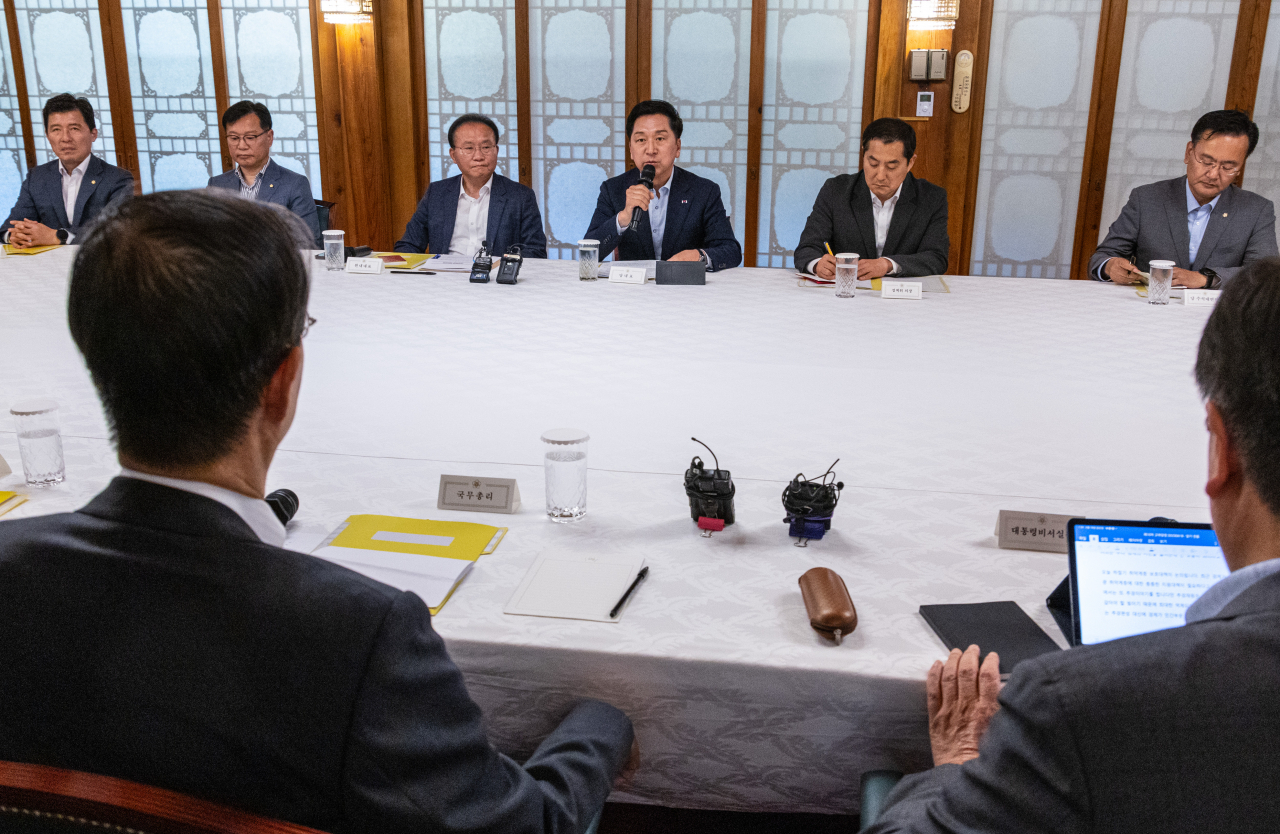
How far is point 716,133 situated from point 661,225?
1519 millimetres

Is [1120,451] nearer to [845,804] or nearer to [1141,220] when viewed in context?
[845,804]

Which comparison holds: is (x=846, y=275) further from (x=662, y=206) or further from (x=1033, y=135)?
(x=1033, y=135)

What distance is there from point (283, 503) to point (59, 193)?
157 inches

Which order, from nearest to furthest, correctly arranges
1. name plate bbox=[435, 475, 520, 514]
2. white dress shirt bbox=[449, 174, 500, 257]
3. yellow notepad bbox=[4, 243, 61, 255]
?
1. name plate bbox=[435, 475, 520, 514]
2. yellow notepad bbox=[4, 243, 61, 255]
3. white dress shirt bbox=[449, 174, 500, 257]

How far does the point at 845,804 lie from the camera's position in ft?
4.23

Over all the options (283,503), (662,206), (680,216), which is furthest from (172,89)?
(283,503)

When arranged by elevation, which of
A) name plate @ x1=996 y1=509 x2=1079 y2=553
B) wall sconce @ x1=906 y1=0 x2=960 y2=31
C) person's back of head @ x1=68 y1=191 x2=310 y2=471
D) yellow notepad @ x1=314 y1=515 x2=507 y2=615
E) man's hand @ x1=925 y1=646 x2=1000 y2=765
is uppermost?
wall sconce @ x1=906 y1=0 x2=960 y2=31

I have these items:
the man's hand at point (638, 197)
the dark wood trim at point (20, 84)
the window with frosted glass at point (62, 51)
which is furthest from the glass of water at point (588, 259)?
the dark wood trim at point (20, 84)

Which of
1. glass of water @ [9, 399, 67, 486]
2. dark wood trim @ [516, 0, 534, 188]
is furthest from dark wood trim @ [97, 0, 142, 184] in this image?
glass of water @ [9, 399, 67, 486]

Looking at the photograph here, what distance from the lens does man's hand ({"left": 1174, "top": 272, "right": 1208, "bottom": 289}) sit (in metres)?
3.32

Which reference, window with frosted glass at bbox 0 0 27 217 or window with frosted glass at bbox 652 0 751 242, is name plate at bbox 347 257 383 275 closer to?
window with frosted glass at bbox 652 0 751 242

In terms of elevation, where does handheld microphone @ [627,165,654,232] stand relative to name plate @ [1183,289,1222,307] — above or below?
above

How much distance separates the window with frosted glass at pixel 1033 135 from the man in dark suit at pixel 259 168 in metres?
3.48

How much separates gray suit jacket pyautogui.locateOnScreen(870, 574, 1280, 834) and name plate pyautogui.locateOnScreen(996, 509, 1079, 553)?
78 centimetres
